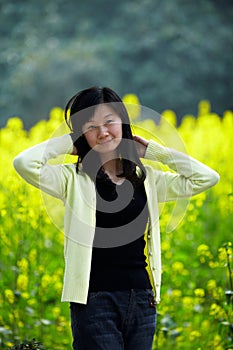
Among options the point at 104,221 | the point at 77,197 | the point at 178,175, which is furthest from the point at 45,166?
the point at 178,175

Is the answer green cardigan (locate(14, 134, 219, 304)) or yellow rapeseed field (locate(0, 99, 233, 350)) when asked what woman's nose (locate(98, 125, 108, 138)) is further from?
yellow rapeseed field (locate(0, 99, 233, 350))

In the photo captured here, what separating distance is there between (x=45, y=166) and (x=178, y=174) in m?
0.49

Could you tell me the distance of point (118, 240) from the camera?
224cm

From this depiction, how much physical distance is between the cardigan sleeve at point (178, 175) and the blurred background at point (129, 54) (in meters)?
11.8

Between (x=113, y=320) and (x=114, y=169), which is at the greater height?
(x=114, y=169)

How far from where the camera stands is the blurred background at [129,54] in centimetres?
1456

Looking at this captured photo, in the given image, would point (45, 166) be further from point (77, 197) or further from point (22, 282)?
point (22, 282)

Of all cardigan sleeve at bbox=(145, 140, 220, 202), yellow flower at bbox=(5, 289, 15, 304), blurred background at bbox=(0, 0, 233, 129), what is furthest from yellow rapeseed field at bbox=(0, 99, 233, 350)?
blurred background at bbox=(0, 0, 233, 129)

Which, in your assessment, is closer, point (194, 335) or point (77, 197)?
point (77, 197)

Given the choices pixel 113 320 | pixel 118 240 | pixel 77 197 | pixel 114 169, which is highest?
pixel 114 169

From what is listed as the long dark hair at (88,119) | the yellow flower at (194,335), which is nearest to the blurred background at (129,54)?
the yellow flower at (194,335)

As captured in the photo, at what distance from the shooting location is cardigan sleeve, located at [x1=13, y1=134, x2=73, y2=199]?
2236mm

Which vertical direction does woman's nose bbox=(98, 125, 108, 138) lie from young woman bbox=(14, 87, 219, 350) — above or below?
above

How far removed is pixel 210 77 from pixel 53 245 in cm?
1112
